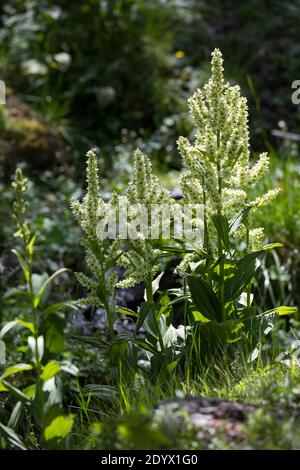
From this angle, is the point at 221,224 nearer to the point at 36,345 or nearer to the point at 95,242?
the point at 95,242

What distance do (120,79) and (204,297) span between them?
4.75 meters

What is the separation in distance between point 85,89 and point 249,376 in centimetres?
510

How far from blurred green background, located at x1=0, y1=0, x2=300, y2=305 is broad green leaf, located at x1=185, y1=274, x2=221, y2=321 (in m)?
2.69

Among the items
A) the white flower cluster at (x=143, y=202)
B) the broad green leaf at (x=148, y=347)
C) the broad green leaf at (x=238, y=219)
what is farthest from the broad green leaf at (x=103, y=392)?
the broad green leaf at (x=238, y=219)

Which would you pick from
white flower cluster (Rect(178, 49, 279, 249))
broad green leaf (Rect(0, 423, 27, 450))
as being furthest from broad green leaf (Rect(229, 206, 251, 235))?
broad green leaf (Rect(0, 423, 27, 450))

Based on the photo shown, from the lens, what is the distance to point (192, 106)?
282 centimetres

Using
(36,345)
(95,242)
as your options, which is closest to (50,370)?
(36,345)

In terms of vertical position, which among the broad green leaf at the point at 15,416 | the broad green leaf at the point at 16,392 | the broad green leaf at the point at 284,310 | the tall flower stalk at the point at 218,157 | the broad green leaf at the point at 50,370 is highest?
the tall flower stalk at the point at 218,157

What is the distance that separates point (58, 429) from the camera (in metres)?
2.43

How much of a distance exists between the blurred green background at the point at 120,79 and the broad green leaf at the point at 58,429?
3138 mm

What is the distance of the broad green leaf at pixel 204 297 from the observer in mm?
2842

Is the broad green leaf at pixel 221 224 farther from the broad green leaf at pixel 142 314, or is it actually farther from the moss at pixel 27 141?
the moss at pixel 27 141
